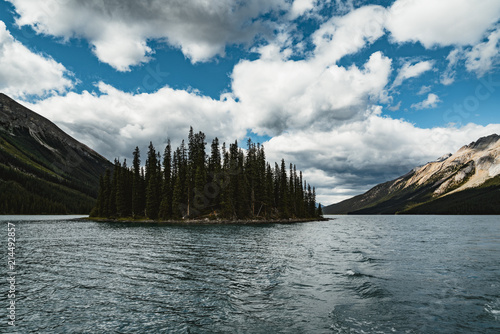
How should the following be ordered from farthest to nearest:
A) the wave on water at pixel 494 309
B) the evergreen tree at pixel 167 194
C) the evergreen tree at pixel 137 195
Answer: the evergreen tree at pixel 137 195 → the evergreen tree at pixel 167 194 → the wave on water at pixel 494 309

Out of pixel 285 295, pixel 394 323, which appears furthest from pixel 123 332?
pixel 394 323

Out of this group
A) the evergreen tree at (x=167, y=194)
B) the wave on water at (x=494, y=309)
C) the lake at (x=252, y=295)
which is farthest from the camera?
the evergreen tree at (x=167, y=194)

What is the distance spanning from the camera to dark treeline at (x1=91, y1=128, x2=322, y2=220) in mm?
113688

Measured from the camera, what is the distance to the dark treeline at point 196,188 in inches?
4476

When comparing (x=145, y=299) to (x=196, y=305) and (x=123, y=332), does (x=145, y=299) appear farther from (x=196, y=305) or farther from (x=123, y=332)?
(x=123, y=332)

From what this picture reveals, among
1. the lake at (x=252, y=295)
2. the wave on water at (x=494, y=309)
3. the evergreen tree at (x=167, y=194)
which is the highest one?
the evergreen tree at (x=167, y=194)

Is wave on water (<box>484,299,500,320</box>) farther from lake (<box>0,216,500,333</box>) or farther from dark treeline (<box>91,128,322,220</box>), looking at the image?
dark treeline (<box>91,128,322,220</box>)

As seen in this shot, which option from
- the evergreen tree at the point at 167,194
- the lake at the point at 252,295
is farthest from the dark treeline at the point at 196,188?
the lake at the point at 252,295

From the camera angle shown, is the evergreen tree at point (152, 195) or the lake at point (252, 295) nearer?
the lake at point (252, 295)

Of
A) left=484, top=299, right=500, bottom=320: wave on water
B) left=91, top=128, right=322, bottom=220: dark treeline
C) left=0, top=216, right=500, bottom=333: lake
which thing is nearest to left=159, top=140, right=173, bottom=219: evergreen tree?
left=91, top=128, right=322, bottom=220: dark treeline

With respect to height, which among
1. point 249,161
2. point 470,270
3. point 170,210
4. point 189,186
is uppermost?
point 249,161

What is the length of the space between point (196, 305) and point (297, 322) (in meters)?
5.87

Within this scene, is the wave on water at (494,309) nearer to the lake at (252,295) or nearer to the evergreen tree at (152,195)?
the lake at (252,295)

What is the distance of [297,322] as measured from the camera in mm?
13633
